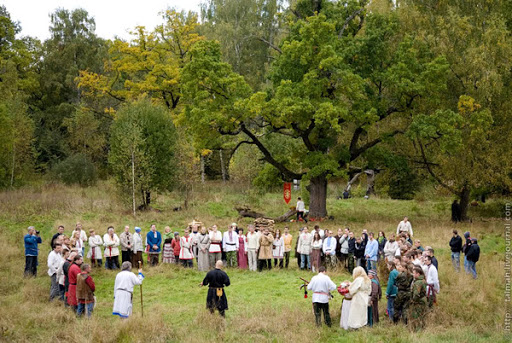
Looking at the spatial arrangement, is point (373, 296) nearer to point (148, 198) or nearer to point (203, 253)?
point (203, 253)

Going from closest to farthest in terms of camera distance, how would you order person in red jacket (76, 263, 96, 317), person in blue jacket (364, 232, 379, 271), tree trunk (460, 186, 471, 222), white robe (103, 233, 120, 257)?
person in red jacket (76, 263, 96, 317)
person in blue jacket (364, 232, 379, 271)
white robe (103, 233, 120, 257)
tree trunk (460, 186, 471, 222)

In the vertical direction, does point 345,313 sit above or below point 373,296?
below

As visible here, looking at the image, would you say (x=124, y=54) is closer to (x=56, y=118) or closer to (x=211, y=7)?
(x=56, y=118)

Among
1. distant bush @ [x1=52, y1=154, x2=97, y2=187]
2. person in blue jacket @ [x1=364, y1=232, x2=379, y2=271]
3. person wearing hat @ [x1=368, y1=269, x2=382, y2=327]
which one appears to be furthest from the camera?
distant bush @ [x1=52, y1=154, x2=97, y2=187]

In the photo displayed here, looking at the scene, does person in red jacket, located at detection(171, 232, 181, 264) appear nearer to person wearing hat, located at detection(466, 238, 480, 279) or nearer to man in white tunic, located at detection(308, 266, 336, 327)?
man in white tunic, located at detection(308, 266, 336, 327)

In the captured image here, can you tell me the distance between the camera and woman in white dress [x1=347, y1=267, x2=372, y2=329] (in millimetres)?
11930

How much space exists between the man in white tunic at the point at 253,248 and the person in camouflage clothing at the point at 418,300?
7722 millimetres

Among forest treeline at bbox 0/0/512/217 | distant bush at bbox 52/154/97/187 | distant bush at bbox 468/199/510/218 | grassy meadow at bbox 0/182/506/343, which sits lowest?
grassy meadow at bbox 0/182/506/343

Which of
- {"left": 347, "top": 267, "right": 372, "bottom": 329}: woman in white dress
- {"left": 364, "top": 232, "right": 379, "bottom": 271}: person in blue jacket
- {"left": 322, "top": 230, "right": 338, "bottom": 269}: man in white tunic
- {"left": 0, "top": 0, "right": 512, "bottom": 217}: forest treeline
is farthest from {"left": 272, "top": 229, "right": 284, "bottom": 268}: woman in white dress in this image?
{"left": 0, "top": 0, "right": 512, "bottom": 217}: forest treeline

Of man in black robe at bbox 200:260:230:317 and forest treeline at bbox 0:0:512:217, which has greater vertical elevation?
forest treeline at bbox 0:0:512:217

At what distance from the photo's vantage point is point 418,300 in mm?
12102

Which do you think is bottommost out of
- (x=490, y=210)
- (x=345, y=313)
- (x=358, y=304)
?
(x=345, y=313)

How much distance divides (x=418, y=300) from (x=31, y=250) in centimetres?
1205

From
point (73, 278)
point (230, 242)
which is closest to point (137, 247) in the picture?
point (230, 242)
